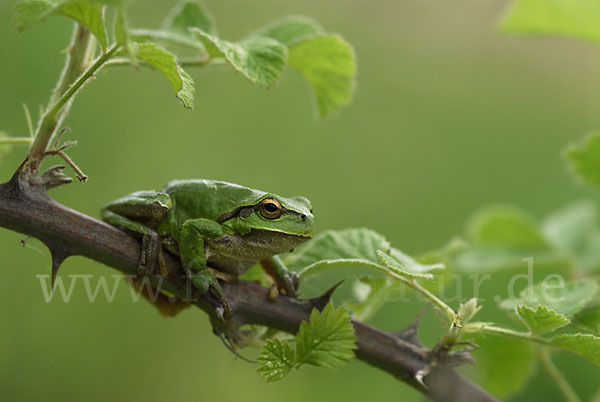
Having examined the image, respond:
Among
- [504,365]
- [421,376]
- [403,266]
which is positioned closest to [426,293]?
[403,266]

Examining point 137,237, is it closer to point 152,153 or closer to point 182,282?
point 182,282

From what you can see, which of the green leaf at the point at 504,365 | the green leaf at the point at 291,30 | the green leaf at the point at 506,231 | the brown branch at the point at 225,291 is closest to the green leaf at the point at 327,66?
the green leaf at the point at 291,30

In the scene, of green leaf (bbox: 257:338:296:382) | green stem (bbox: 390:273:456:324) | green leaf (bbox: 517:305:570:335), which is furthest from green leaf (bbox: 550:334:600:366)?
green leaf (bbox: 257:338:296:382)

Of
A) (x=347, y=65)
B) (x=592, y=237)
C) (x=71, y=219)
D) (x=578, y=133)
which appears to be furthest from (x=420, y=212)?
(x=71, y=219)

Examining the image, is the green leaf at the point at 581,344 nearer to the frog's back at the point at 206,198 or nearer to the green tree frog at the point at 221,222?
the green tree frog at the point at 221,222

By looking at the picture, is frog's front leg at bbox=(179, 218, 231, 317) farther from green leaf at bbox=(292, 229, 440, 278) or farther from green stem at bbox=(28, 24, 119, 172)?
green stem at bbox=(28, 24, 119, 172)

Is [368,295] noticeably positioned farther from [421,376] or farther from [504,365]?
[504,365]
